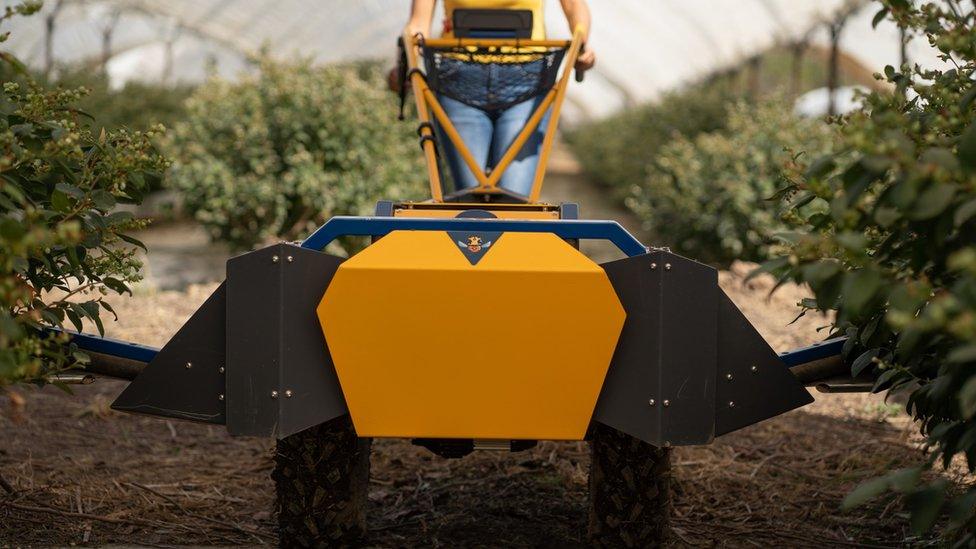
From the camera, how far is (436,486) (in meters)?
3.88

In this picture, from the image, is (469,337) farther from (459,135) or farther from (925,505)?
(459,135)

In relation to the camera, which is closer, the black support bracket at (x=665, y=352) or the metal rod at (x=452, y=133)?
the black support bracket at (x=665, y=352)

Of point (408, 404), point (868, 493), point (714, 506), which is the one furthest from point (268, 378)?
point (714, 506)

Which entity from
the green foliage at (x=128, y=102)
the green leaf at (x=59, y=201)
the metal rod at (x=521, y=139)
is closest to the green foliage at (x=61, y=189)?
the green leaf at (x=59, y=201)

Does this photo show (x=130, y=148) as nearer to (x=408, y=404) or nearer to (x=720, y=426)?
(x=408, y=404)

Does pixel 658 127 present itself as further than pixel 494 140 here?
Yes

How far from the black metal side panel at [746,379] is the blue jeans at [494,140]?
128 cm

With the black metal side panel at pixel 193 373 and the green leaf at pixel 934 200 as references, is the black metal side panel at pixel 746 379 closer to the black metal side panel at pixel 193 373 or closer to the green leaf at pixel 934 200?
the green leaf at pixel 934 200

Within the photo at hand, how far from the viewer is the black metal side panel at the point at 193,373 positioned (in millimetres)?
2643

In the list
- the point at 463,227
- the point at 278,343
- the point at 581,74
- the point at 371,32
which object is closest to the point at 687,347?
the point at 463,227

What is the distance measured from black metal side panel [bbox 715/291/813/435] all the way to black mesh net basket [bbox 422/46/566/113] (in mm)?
1539

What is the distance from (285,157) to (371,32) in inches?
718

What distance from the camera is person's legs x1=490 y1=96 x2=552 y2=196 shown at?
3.77 m

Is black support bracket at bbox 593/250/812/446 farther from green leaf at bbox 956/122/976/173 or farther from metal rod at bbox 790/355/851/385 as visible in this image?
green leaf at bbox 956/122/976/173
